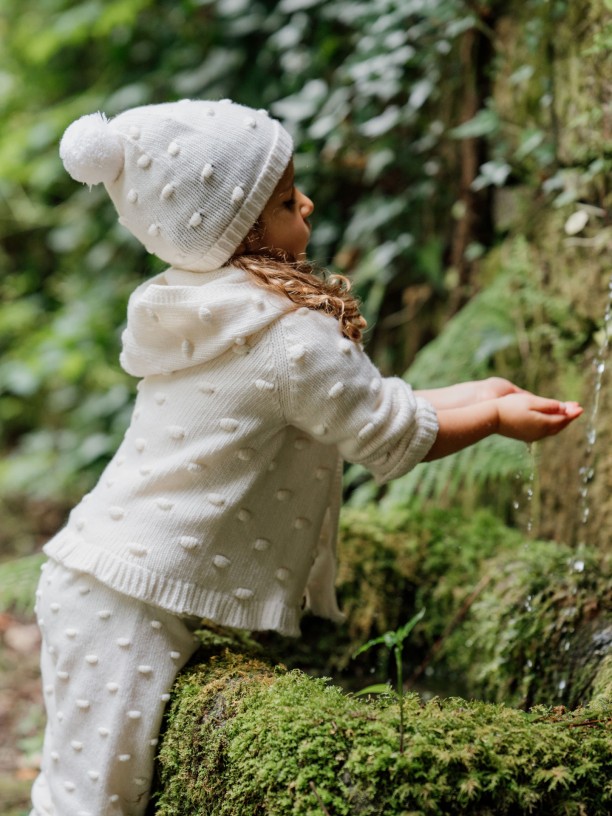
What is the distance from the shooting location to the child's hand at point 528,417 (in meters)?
1.95

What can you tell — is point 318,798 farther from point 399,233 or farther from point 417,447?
point 399,233

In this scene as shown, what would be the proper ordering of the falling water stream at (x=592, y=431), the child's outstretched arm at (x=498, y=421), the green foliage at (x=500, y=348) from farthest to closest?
the green foliage at (x=500, y=348) < the falling water stream at (x=592, y=431) < the child's outstretched arm at (x=498, y=421)

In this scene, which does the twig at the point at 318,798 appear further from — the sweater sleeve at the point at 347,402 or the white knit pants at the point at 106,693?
the sweater sleeve at the point at 347,402

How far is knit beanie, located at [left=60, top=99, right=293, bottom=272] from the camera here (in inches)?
72.1

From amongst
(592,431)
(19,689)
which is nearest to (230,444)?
(592,431)

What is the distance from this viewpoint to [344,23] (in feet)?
13.5

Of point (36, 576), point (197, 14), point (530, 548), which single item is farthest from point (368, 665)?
point (197, 14)

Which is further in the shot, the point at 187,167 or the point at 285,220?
the point at 285,220

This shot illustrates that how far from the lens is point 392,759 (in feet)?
4.50

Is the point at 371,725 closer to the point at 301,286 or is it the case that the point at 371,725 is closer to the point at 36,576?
the point at 301,286

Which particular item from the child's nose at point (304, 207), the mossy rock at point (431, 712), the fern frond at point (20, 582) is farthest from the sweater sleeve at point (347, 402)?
the fern frond at point (20, 582)

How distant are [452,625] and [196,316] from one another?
1288 mm

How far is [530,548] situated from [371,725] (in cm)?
124

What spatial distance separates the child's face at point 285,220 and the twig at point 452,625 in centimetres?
Answer: 112
